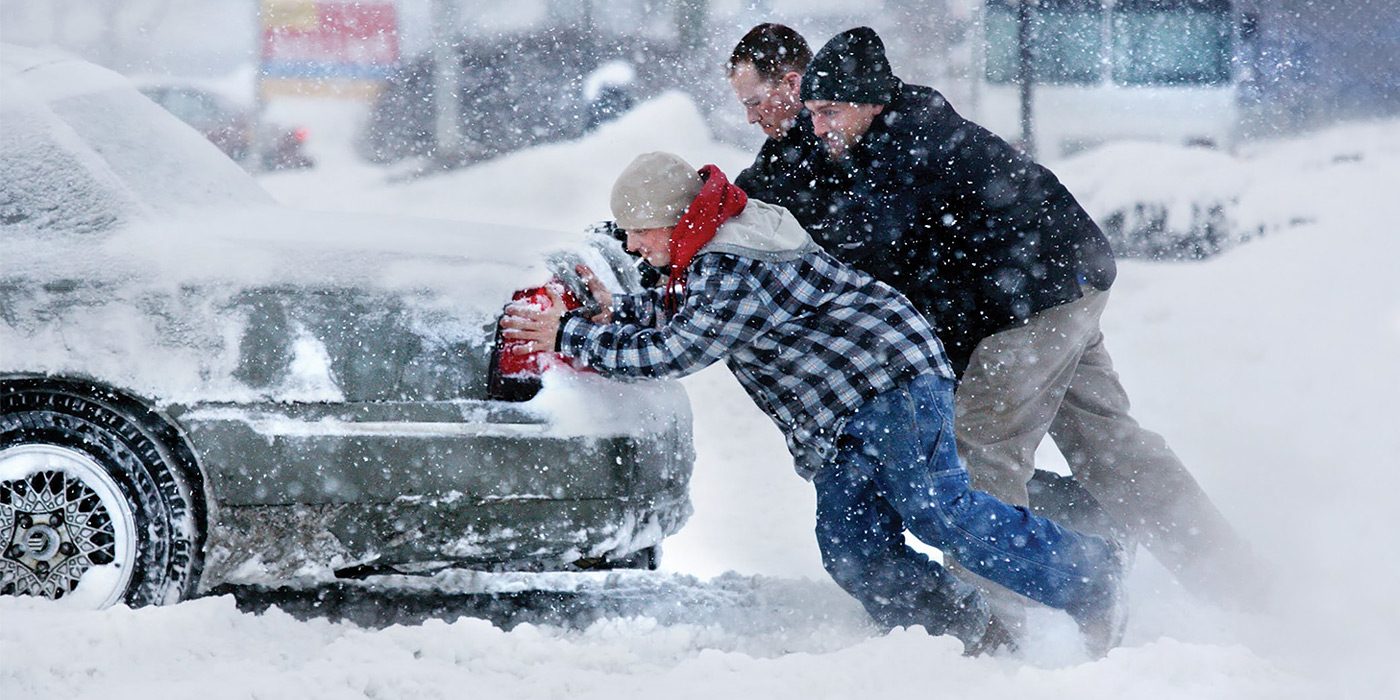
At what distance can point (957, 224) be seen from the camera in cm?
368

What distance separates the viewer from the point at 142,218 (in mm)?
3383

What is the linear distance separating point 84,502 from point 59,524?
0.26ft

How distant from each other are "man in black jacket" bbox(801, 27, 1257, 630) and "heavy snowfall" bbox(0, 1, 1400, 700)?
2.17ft

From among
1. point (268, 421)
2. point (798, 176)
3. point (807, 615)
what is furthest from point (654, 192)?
point (807, 615)

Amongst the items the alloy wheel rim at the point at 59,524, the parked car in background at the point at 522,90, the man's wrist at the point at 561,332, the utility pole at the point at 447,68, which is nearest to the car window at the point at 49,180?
the alloy wheel rim at the point at 59,524

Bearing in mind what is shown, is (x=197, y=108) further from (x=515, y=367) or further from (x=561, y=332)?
(x=561, y=332)

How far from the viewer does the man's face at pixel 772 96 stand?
163 inches

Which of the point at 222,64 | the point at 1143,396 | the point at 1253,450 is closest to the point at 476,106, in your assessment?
the point at 222,64

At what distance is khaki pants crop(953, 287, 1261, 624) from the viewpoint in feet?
12.0

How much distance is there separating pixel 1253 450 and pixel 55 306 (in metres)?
5.52

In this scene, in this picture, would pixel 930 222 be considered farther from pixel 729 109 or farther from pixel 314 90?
pixel 314 90

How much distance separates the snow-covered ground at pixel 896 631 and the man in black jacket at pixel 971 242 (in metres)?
0.66

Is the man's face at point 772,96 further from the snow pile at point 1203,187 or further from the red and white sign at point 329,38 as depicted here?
the red and white sign at point 329,38

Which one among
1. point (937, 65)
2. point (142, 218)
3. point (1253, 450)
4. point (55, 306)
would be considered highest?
point (937, 65)
